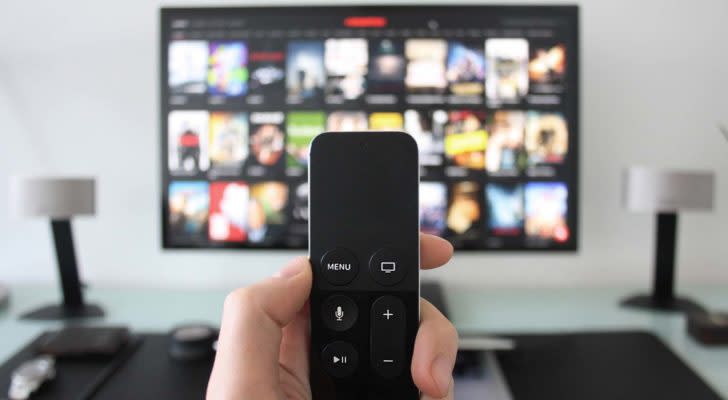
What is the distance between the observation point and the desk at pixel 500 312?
3.00 feet

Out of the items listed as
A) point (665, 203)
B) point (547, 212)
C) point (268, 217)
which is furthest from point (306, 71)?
point (665, 203)

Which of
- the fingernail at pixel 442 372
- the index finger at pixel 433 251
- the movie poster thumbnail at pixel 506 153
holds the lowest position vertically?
the fingernail at pixel 442 372

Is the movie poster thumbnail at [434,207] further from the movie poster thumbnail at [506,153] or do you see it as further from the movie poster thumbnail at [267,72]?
the movie poster thumbnail at [267,72]

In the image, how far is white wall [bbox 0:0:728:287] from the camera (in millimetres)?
1248

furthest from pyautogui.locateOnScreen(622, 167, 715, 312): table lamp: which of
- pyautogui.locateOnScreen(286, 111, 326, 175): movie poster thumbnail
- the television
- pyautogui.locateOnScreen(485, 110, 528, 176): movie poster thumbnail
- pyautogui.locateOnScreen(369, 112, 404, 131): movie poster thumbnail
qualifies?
pyautogui.locateOnScreen(286, 111, 326, 175): movie poster thumbnail

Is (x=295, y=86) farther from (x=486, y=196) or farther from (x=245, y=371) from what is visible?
(x=245, y=371)

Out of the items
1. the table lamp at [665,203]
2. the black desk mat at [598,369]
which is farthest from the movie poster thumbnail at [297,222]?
the table lamp at [665,203]

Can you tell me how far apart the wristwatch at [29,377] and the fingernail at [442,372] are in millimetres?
561

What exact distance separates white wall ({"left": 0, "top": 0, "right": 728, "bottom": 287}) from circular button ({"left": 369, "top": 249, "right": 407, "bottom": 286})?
83 cm

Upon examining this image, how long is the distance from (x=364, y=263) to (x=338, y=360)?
0.09 meters

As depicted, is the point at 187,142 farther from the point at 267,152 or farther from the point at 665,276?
the point at 665,276

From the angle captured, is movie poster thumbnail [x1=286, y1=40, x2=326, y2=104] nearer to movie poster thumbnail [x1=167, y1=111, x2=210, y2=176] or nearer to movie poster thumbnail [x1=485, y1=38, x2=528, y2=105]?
movie poster thumbnail [x1=167, y1=111, x2=210, y2=176]

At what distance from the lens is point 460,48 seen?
1.02m

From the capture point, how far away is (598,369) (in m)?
0.80
